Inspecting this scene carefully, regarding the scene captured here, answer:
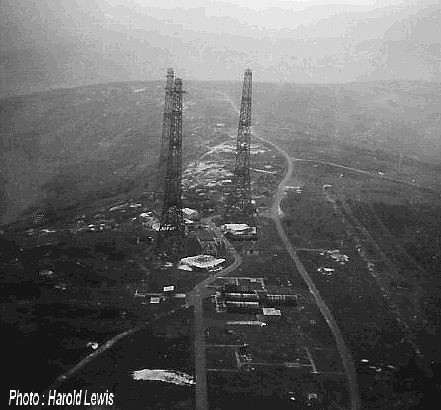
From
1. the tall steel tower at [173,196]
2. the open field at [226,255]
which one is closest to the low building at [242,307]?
Answer: the open field at [226,255]

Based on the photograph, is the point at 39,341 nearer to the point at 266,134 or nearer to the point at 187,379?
the point at 187,379

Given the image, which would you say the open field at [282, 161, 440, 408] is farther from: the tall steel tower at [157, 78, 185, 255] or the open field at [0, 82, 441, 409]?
the tall steel tower at [157, 78, 185, 255]

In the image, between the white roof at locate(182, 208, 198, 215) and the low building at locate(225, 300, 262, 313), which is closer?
the low building at locate(225, 300, 262, 313)

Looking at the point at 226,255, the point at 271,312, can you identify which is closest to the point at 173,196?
the point at 226,255

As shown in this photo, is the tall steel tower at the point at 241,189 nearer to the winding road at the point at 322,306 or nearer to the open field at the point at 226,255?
the open field at the point at 226,255

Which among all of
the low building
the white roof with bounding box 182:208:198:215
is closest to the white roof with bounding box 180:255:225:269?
the low building

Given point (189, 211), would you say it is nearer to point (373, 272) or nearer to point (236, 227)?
point (236, 227)

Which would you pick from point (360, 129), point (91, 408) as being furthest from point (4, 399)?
point (360, 129)

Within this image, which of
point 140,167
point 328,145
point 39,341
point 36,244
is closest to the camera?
point 39,341

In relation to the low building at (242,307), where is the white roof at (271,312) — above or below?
below
